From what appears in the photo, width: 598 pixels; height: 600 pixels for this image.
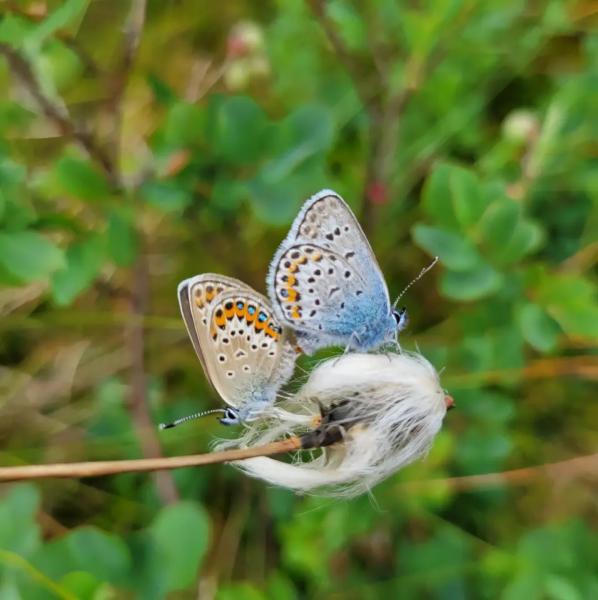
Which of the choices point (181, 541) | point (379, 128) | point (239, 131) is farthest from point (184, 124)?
point (181, 541)

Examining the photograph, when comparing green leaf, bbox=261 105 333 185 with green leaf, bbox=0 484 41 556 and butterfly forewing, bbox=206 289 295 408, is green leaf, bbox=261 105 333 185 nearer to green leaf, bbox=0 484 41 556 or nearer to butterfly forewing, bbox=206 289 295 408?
butterfly forewing, bbox=206 289 295 408

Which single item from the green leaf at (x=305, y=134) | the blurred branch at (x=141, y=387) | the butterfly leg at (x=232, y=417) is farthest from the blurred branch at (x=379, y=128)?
the butterfly leg at (x=232, y=417)

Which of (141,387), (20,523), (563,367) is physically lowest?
Answer: (563,367)

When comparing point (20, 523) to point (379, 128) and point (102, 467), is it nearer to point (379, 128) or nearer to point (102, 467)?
point (102, 467)

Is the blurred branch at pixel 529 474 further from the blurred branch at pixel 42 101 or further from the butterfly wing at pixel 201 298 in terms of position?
the blurred branch at pixel 42 101

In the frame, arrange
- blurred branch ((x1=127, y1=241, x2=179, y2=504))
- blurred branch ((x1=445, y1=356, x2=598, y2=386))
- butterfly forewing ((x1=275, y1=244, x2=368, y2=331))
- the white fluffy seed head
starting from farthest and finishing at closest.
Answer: blurred branch ((x1=445, y1=356, x2=598, y2=386)), blurred branch ((x1=127, y1=241, x2=179, y2=504)), butterfly forewing ((x1=275, y1=244, x2=368, y2=331)), the white fluffy seed head

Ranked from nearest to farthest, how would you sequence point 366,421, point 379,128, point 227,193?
point 366,421, point 227,193, point 379,128

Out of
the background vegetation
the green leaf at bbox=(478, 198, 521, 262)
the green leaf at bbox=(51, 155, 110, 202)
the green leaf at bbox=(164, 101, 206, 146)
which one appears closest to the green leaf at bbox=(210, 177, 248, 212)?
the background vegetation
